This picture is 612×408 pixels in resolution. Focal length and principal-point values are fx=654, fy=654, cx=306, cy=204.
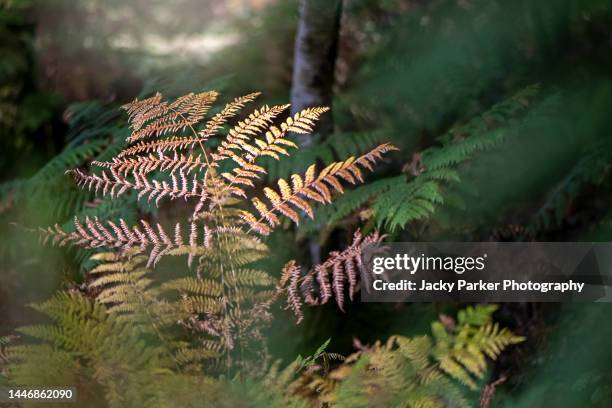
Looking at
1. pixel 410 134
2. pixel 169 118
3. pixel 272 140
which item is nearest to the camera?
pixel 272 140

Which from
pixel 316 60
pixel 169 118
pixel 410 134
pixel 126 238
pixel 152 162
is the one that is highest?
pixel 316 60

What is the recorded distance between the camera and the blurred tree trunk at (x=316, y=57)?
305 centimetres

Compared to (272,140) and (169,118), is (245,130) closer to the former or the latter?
(272,140)

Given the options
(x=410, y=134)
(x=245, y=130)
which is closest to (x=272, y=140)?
(x=245, y=130)

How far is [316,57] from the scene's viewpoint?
3.13 meters

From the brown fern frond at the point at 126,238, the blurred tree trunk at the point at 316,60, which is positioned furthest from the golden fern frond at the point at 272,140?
the blurred tree trunk at the point at 316,60

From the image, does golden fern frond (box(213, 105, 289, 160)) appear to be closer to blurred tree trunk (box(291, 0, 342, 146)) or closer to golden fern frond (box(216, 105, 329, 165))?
golden fern frond (box(216, 105, 329, 165))

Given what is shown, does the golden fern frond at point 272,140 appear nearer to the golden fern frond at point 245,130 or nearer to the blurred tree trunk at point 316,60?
the golden fern frond at point 245,130

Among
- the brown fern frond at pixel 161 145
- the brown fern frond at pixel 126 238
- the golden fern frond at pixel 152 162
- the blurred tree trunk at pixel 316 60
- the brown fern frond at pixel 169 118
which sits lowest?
the brown fern frond at pixel 126 238

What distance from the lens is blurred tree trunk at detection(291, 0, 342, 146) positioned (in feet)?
10.0

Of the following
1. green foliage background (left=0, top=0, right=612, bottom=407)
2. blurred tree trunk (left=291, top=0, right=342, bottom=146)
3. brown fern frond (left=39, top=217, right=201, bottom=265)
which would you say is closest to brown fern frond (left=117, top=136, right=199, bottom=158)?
brown fern frond (left=39, top=217, right=201, bottom=265)

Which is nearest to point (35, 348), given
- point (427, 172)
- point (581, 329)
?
point (427, 172)

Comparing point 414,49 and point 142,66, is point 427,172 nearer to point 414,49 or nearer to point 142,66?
point 414,49

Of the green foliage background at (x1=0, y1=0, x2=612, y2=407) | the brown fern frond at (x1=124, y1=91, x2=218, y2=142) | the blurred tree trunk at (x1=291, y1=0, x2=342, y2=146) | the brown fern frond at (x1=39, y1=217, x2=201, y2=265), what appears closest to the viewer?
the brown fern frond at (x1=39, y1=217, x2=201, y2=265)
